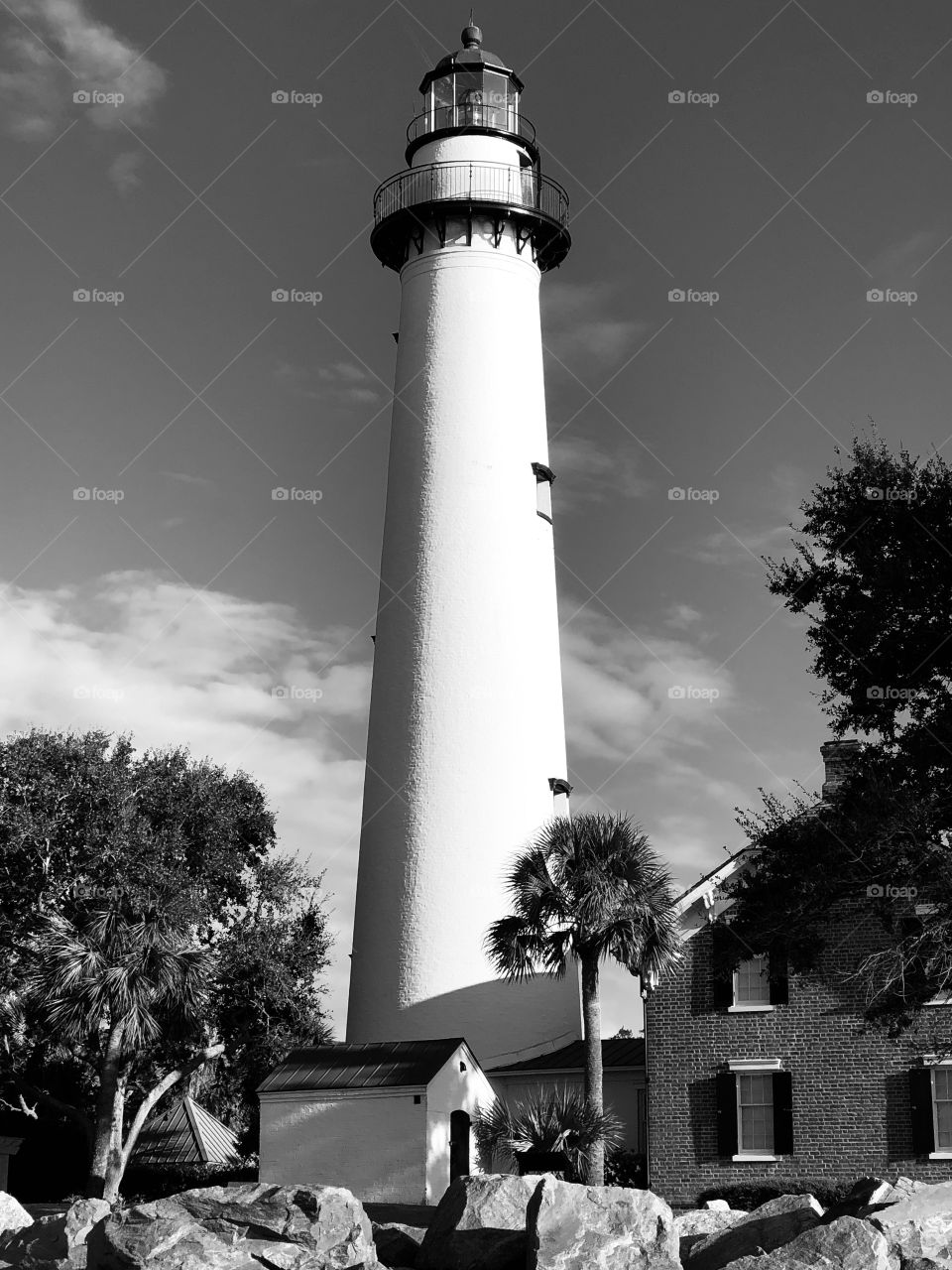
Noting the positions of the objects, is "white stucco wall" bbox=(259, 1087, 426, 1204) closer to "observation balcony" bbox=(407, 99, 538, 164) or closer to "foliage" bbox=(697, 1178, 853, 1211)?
Result: "foliage" bbox=(697, 1178, 853, 1211)

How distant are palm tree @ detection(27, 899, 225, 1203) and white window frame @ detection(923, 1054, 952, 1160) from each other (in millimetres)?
15497

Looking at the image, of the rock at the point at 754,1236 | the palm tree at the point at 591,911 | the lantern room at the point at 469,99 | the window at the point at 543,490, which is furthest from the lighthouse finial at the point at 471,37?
the rock at the point at 754,1236

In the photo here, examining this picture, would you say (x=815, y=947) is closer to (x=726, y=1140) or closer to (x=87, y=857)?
(x=726, y=1140)

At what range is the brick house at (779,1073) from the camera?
32562mm

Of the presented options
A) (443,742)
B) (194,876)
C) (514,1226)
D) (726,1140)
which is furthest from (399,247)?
(514,1226)

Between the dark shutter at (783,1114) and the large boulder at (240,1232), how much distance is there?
13.8 m

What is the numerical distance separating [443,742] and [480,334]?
999cm

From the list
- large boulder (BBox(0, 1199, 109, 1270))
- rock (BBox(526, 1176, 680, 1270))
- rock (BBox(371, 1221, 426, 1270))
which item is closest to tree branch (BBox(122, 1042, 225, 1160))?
large boulder (BBox(0, 1199, 109, 1270))

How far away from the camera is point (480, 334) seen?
4041 cm

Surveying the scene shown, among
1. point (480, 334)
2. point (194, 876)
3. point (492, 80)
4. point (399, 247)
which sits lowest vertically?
point (194, 876)

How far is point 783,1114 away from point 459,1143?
6.53 metres

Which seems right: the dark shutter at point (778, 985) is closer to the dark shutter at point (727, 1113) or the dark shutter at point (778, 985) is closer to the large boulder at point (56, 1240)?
the dark shutter at point (727, 1113)

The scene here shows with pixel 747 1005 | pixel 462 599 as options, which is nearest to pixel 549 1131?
pixel 747 1005

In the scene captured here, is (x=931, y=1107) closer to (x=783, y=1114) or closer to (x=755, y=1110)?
(x=783, y=1114)
